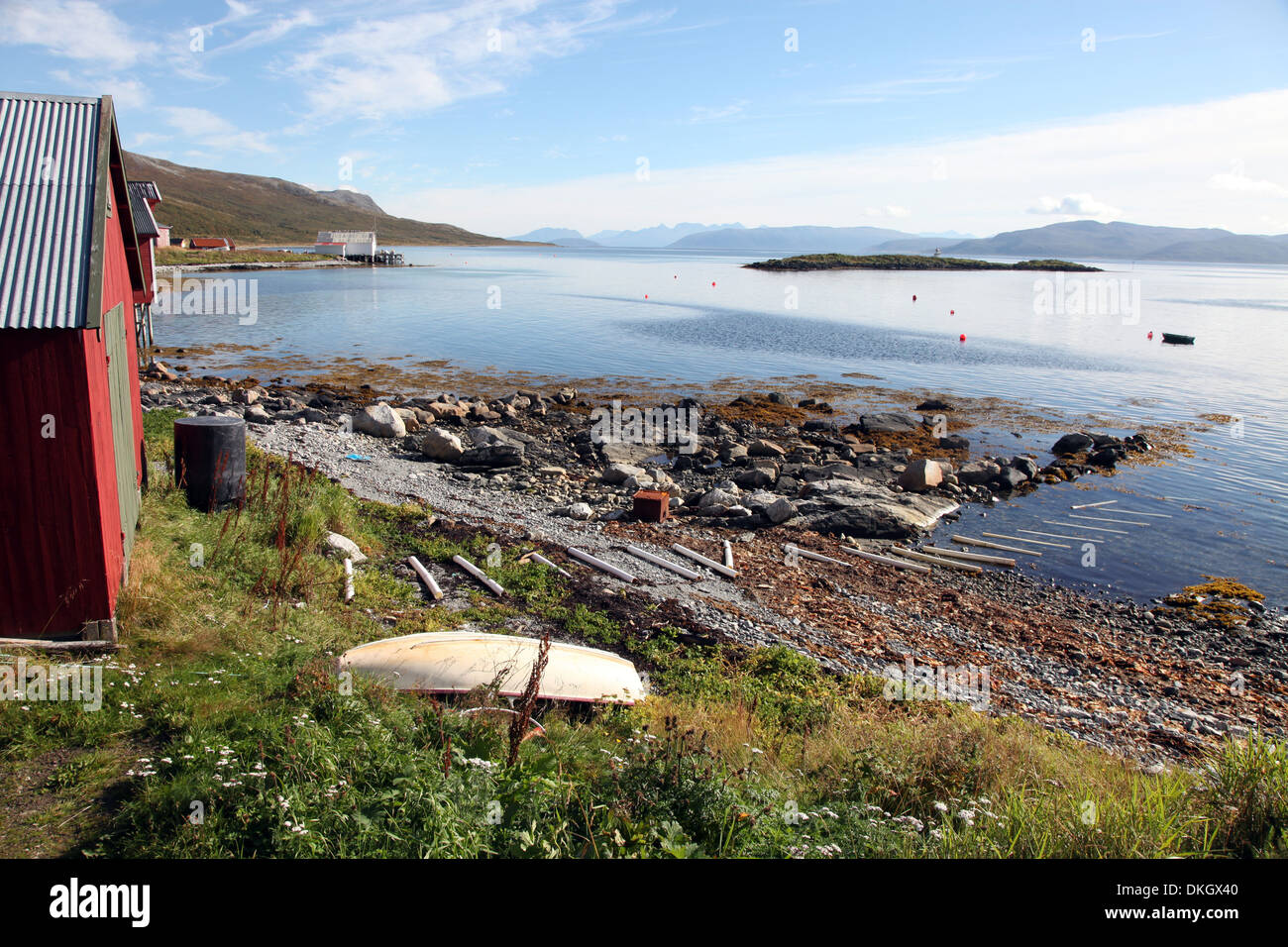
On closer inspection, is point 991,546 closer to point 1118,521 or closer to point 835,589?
point 1118,521

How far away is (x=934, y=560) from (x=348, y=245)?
140190 mm

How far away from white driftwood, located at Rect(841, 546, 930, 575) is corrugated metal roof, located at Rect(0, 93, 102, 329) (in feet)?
46.1

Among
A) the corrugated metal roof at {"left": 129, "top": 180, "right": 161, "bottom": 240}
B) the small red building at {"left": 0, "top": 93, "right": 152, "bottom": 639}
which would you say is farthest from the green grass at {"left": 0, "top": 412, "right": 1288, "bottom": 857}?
the corrugated metal roof at {"left": 129, "top": 180, "right": 161, "bottom": 240}

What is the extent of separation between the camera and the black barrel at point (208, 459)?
12.1m

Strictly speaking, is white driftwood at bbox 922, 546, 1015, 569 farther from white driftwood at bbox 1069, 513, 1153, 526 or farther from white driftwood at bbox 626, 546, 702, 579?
white driftwood at bbox 626, 546, 702, 579

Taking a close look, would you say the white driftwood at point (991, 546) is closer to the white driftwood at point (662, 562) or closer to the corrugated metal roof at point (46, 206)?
the white driftwood at point (662, 562)

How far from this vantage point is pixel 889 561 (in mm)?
16188

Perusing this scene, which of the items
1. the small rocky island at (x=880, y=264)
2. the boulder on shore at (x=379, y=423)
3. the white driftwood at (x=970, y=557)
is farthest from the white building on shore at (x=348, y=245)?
the white driftwood at (x=970, y=557)

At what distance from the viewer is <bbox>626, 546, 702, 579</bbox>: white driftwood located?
1374cm

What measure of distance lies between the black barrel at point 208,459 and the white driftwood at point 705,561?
7.87 metres

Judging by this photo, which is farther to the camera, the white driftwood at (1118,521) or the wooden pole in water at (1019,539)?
the white driftwood at (1118,521)

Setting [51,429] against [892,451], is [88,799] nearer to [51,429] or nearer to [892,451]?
[51,429]
